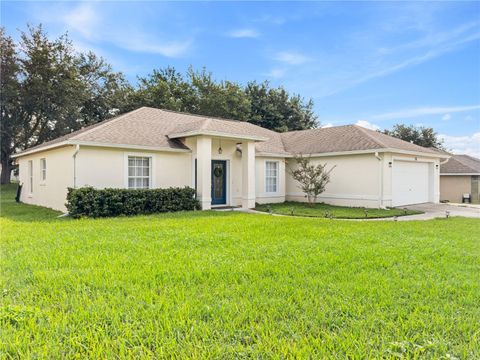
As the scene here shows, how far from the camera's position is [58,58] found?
30.0m

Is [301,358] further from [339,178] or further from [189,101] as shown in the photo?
[189,101]

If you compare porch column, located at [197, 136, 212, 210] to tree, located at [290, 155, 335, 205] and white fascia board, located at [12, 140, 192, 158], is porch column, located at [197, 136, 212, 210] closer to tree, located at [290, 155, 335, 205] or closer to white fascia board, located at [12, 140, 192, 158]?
white fascia board, located at [12, 140, 192, 158]

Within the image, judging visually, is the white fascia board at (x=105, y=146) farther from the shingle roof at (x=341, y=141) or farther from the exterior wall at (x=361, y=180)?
the exterior wall at (x=361, y=180)

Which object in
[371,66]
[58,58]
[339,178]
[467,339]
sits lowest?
[467,339]

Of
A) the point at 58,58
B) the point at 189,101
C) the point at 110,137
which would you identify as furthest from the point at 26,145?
the point at 110,137

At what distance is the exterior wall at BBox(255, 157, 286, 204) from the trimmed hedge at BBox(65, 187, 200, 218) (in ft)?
15.2

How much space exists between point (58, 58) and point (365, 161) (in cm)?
2856

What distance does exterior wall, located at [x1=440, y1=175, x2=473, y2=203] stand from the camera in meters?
25.1

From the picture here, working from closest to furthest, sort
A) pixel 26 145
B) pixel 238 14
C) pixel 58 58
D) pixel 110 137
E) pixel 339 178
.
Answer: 1. pixel 238 14
2. pixel 110 137
3. pixel 339 178
4. pixel 58 58
5. pixel 26 145

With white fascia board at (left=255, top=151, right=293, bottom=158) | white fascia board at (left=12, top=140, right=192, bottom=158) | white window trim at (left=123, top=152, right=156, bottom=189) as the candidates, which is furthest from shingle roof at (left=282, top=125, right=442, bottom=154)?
white window trim at (left=123, top=152, right=156, bottom=189)

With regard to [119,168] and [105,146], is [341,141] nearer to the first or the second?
[119,168]

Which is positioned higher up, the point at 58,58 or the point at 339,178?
the point at 58,58

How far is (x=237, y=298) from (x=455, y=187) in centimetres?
2745

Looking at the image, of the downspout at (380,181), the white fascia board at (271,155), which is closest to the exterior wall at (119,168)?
the white fascia board at (271,155)
